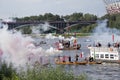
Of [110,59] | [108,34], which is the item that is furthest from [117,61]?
[108,34]

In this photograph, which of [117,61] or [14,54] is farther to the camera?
[117,61]

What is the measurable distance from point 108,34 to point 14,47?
190 ft

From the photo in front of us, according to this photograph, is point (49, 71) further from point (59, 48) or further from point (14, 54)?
point (59, 48)

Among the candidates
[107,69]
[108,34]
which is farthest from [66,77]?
[108,34]

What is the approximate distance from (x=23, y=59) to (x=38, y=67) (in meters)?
36.5

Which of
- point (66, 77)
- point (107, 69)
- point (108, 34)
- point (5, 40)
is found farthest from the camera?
point (108, 34)

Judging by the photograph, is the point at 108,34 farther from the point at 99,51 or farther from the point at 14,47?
the point at 14,47

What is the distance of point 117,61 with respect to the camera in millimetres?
85438

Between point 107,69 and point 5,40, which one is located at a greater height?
point 5,40

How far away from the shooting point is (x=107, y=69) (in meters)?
80.6

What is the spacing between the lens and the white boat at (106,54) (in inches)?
3361

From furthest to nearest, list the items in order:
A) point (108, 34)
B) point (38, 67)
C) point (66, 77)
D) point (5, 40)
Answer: point (108, 34) < point (5, 40) < point (38, 67) < point (66, 77)

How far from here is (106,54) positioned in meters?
86.9

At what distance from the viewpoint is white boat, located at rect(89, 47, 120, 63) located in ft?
280
